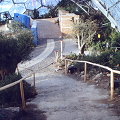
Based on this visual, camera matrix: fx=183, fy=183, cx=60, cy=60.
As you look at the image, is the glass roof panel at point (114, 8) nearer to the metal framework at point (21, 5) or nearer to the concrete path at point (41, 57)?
the concrete path at point (41, 57)

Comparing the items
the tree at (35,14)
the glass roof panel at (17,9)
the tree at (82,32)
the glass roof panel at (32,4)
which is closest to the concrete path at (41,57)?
the tree at (82,32)

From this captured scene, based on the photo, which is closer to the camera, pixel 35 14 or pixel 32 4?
pixel 35 14

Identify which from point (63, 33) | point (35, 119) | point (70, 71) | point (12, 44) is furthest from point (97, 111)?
point (63, 33)

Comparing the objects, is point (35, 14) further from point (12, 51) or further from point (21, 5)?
point (12, 51)

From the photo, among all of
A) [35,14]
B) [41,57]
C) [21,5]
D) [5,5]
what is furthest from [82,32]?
[5,5]

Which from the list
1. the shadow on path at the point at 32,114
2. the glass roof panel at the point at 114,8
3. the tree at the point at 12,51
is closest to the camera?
the shadow on path at the point at 32,114

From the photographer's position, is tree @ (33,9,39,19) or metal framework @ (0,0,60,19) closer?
tree @ (33,9,39,19)

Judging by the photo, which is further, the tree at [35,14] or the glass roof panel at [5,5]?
the glass roof panel at [5,5]

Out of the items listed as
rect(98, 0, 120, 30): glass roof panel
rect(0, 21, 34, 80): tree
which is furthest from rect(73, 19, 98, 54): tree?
rect(0, 21, 34, 80): tree

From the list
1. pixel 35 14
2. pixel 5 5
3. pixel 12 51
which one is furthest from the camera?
pixel 5 5

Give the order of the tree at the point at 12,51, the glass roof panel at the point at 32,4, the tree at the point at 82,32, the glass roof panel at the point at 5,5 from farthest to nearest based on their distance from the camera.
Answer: the glass roof panel at the point at 32,4, the glass roof panel at the point at 5,5, the tree at the point at 82,32, the tree at the point at 12,51

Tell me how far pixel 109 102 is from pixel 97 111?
0.66 m

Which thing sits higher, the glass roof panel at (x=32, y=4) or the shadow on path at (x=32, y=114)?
the glass roof panel at (x=32, y=4)

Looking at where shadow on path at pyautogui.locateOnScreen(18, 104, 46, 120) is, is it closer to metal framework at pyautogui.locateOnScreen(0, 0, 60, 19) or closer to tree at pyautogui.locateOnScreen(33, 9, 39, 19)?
tree at pyautogui.locateOnScreen(33, 9, 39, 19)
